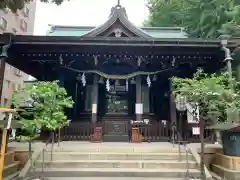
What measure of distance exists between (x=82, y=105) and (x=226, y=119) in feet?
23.6

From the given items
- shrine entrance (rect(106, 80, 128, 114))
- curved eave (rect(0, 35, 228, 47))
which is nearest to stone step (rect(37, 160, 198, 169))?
curved eave (rect(0, 35, 228, 47))

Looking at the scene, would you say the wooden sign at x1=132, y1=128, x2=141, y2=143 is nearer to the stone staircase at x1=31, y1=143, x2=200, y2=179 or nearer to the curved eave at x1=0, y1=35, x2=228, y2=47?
the stone staircase at x1=31, y1=143, x2=200, y2=179

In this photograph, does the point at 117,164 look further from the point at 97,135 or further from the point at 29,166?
the point at 97,135

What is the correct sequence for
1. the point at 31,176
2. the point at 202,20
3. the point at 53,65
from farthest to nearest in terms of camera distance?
1. the point at 202,20
2. the point at 53,65
3. the point at 31,176

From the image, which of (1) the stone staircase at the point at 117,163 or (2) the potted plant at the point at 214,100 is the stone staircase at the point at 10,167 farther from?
(2) the potted plant at the point at 214,100

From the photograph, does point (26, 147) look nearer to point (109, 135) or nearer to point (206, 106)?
point (109, 135)

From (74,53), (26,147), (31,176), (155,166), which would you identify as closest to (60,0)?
(74,53)

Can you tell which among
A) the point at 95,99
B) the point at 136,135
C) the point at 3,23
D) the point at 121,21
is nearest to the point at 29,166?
the point at 95,99

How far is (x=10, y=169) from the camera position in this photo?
662 cm

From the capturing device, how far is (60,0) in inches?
305

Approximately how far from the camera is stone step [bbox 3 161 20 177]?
20.6 ft

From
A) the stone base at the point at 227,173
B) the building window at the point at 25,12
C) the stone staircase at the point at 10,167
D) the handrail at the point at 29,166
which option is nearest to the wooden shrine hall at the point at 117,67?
the handrail at the point at 29,166

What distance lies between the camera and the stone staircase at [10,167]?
6274 mm

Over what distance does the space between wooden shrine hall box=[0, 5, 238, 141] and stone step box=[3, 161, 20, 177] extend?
363cm
